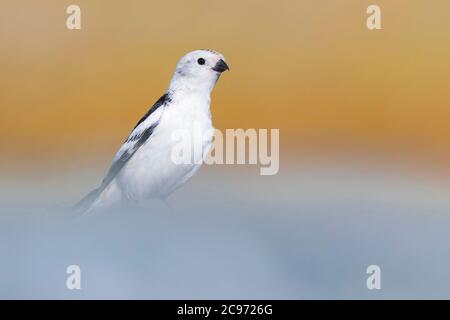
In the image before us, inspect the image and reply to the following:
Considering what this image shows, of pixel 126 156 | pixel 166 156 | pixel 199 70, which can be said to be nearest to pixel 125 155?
pixel 126 156

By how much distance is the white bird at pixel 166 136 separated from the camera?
9.55 feet

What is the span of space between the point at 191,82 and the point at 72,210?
893 mm

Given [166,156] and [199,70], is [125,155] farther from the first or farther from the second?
[199,70]

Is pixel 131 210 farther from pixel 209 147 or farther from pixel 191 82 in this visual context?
pixel 191 82

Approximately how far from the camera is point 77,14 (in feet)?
9.73

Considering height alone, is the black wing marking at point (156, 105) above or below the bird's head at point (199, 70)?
below

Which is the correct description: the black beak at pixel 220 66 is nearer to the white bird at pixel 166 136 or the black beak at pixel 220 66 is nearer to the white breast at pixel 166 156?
the white bird at pixel 166 136

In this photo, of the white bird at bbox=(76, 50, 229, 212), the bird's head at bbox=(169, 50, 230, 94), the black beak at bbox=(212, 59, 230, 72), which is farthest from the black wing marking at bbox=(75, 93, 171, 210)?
the black beak at bbox=(212, 59, 230, 72)

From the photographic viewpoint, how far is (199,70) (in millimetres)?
2896

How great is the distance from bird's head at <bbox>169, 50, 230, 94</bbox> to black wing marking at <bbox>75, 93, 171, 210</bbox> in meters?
0.12

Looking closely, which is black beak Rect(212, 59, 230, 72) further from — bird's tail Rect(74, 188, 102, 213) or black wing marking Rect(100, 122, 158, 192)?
bird's tail Rect(74, 188, 102, 213)

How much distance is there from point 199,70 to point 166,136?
375 millimetres

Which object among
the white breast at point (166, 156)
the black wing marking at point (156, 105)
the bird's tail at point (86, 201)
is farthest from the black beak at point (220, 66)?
the bird's tail at point (86, 201)

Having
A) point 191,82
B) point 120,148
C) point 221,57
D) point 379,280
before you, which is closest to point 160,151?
point 120,148
